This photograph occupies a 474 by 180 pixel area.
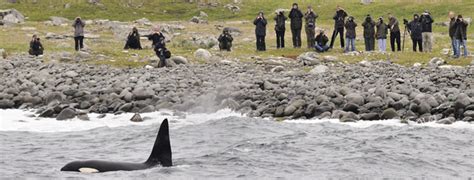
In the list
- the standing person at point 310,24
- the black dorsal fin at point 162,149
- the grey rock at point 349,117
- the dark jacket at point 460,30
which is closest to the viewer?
the black dorsal fin at point 162,149

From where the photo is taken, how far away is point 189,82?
35.0 meters

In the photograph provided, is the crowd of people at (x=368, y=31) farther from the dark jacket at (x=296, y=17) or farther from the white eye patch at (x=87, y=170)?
the white eye patch at (x=87, y=170)

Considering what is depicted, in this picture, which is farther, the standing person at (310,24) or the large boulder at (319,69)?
the standing person at (310,24)

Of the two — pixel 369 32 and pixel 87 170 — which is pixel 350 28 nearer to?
pixel 369 32

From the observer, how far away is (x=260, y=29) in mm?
48219

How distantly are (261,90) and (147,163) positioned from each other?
14.2 metres

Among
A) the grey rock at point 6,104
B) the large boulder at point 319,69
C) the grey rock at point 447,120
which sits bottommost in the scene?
the grey rock at point 447,120

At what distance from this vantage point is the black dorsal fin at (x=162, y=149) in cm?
1820

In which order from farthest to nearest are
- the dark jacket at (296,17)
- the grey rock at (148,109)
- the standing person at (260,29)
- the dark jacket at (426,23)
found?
the standing person at (260,29) → the dark jacket at (296,17) → the dark jacket at (426,23) → the grey rock at (148,109)

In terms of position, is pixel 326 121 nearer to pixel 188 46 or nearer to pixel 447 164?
pixel 447 164

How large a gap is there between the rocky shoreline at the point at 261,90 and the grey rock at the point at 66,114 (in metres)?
0.04

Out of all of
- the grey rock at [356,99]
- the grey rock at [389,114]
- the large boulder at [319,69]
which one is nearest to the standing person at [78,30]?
the large boulder at [319,69]

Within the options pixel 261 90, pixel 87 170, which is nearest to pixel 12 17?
pixel 261 90

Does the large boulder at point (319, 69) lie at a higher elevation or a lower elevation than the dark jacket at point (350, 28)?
lower
